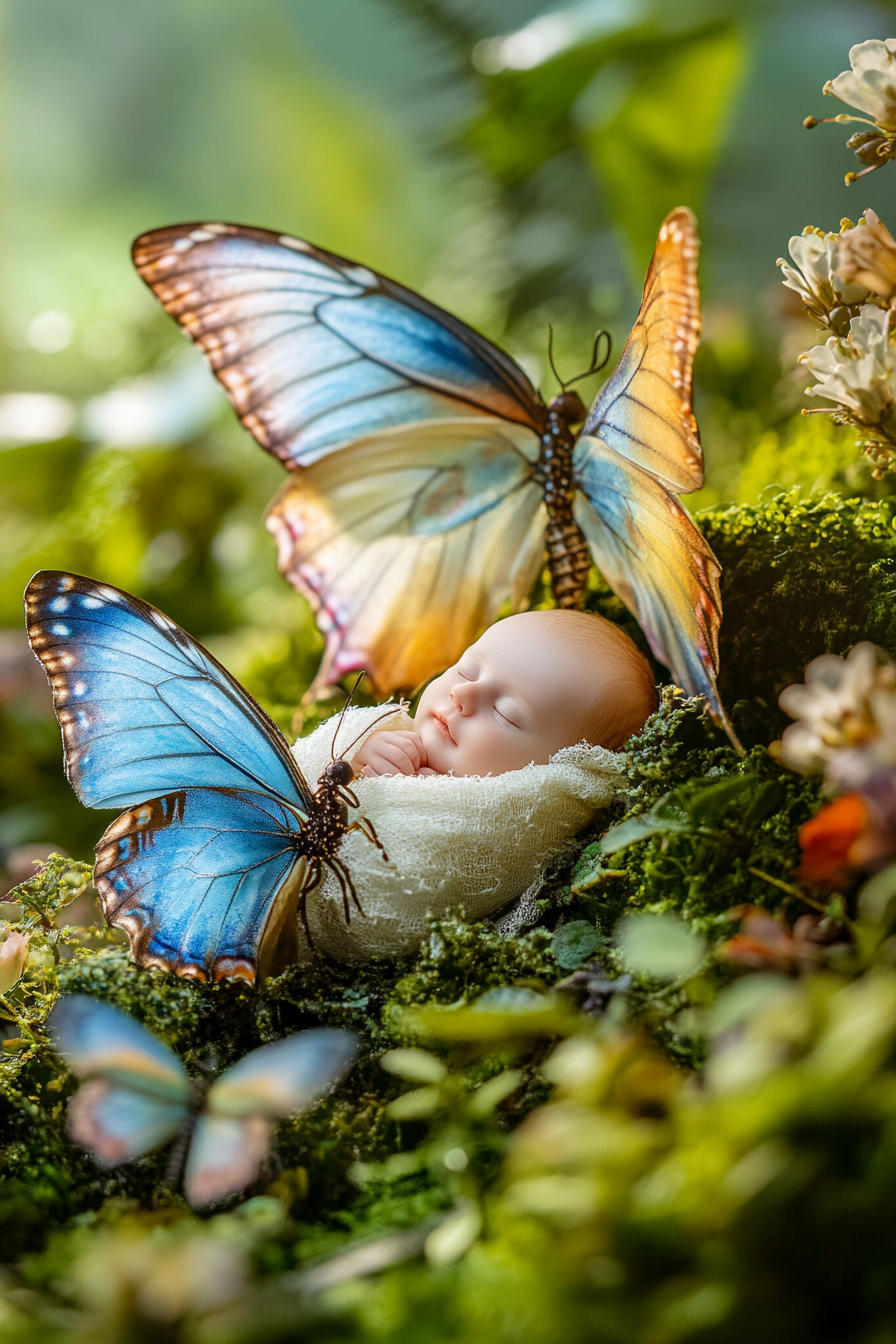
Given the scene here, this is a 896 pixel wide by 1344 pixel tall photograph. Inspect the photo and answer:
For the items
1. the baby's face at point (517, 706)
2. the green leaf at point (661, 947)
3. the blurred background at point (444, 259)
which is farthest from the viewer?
the blurred background at point (444, 259)

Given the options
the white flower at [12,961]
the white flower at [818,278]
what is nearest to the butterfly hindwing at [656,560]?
the white flower at [818,278]

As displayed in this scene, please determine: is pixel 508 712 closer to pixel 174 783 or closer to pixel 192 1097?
pixel 174 783

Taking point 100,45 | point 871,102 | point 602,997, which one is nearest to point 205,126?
point 100,45

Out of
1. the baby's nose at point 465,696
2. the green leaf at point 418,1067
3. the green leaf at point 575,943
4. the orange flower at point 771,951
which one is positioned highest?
the baby's nose at point 465,696

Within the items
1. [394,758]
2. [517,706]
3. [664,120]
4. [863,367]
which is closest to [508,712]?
[517,706]

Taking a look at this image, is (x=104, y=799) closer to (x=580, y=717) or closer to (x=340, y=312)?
(x=580, y=717)

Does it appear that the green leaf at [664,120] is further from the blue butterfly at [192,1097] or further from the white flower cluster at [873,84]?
the blue butterfly at [192,1097]

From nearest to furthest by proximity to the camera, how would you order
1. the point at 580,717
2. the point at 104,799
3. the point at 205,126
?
the point at 104,799, the point at 580,717, the point at 205,126
